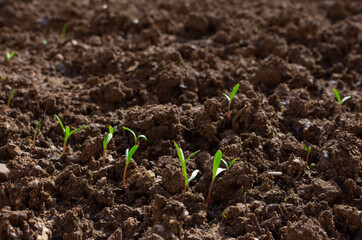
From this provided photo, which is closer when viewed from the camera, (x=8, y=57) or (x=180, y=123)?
(x=180, y=123)

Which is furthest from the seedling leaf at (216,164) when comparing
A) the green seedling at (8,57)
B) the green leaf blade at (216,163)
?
the green seedling at (8,57)

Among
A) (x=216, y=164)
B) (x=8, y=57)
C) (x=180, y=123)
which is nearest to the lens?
(x=216, y=164)

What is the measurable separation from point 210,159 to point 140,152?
1.60 ft

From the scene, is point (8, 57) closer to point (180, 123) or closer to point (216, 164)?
point (180, 123)

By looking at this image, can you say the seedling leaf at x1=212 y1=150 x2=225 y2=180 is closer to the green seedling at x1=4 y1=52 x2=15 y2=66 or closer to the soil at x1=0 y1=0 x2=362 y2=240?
the soil at x1=0 y1=0 x2=362 y2=240

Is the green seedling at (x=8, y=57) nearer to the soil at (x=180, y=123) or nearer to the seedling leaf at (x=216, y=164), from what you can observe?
the soil at (x=180, y=123)

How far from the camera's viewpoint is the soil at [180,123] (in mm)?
1997

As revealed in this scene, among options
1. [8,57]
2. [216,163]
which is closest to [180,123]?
[216,163]

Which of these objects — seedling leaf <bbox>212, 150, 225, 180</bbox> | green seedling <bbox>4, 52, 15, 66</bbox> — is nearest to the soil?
green seedling <bbox>4, 52, 15, 66</bbox>

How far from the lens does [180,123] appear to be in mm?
2605

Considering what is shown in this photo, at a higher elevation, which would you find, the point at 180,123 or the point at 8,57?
the point at 8,57

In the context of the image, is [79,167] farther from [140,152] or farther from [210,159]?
[210,159]

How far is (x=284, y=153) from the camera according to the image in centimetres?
243

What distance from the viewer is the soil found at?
1997mm
